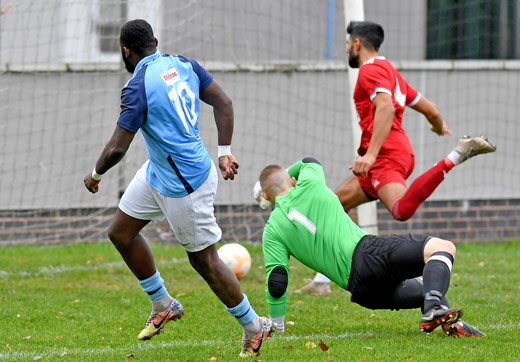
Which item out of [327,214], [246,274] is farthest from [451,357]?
[246,274]

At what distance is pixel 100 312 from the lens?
21.5 feet

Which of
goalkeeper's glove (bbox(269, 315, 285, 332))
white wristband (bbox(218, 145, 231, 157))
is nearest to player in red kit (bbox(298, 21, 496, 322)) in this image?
goalkeeper's glove (bbox(269, 315, 285, 332))

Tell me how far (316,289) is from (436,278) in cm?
264

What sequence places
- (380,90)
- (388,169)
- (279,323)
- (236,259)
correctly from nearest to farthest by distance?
(279,323) < (380,90) < (388,169) < (236,259)

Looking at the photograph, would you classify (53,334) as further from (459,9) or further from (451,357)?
(459,9)

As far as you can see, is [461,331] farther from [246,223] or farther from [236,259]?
[246,223]

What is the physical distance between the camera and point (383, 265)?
5.17m


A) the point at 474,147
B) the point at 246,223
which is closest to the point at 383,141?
the point at 474,147

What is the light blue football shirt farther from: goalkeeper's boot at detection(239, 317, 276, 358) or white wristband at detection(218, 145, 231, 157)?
goalkeeper's boot at detection(239, 317, 276, 358)

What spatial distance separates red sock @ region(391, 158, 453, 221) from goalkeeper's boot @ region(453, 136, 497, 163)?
0.15 metres

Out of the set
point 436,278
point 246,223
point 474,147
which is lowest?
point 246,223

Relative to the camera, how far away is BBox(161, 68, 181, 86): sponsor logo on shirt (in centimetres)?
475

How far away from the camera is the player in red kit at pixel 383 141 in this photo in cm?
601

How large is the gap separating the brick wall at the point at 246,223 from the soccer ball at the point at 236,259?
253cm
